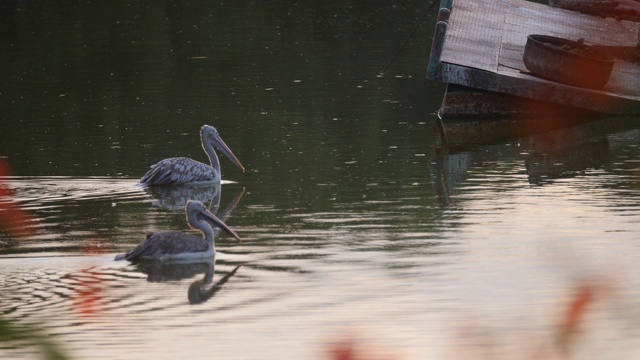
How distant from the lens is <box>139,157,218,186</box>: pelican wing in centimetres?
1647

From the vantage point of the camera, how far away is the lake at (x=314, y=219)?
9094 millimetres

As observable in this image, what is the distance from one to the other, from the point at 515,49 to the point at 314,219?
482 inches

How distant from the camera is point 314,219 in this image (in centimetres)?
1412

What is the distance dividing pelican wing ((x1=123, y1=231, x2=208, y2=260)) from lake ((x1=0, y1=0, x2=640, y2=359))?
14 centimetres

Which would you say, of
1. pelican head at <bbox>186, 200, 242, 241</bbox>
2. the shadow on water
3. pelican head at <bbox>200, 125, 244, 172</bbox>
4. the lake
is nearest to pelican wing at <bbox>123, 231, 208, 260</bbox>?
the lake

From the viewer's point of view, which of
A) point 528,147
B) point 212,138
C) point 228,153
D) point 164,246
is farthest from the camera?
point 528,147

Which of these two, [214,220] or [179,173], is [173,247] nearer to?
[214,220]

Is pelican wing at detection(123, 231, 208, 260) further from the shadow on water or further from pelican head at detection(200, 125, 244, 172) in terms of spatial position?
pelican head at detection(200, 125, 244, 172)

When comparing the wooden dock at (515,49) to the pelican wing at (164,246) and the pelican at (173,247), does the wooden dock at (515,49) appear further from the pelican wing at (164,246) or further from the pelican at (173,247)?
the pelican wing at (164,246)

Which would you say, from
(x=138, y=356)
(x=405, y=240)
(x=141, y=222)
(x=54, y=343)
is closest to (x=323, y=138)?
(x=141, y=222)

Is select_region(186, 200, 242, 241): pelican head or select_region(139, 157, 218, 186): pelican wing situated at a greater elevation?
select_region(186, 200, 242, 241): pelican head

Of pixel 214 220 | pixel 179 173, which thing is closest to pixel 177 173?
pixel 179 173

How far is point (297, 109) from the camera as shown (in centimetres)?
2344

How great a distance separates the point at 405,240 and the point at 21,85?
16.7 m
